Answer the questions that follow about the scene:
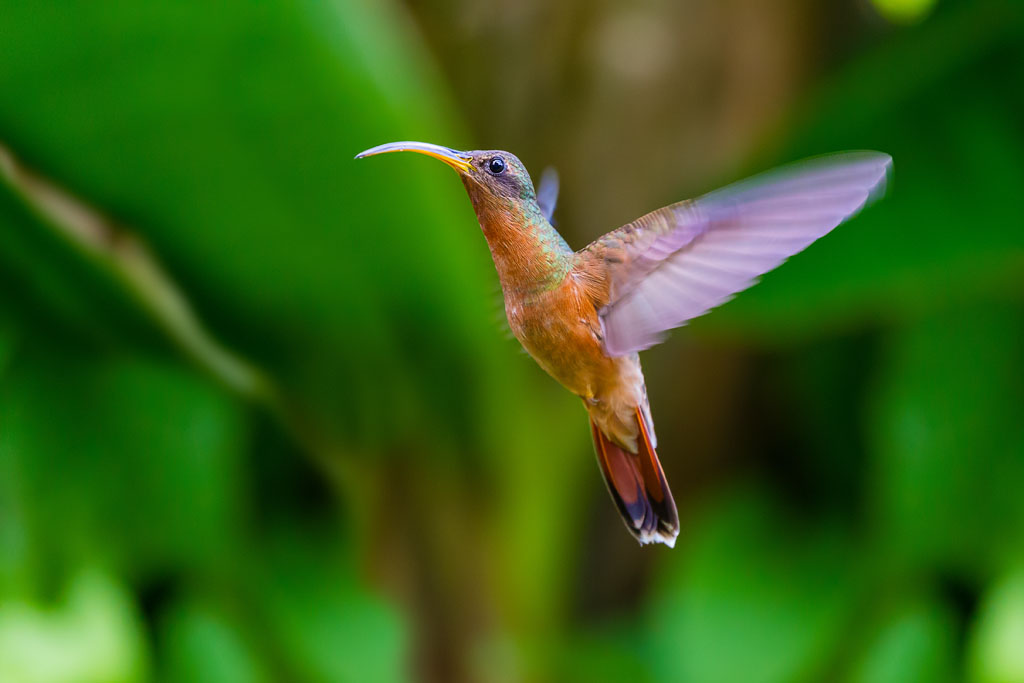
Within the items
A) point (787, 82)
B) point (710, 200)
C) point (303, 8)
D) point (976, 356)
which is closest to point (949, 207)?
point (976, 356)

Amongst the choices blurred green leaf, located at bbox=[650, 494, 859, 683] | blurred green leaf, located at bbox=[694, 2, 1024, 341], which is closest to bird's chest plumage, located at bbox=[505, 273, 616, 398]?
blurred green leaf, located at bbox=[694, 2, 1024, 341]

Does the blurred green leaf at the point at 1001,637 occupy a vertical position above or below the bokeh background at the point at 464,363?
below

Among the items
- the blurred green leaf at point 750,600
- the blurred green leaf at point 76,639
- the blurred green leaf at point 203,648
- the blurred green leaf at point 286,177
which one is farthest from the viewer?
the blurred green leaf at point 750,600

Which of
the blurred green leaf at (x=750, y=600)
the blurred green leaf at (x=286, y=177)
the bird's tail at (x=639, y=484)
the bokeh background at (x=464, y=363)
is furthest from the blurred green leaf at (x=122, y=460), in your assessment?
the bird's tail at (x=639, y=484)

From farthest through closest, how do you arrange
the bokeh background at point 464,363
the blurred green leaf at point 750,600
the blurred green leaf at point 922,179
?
1. the blurred green leaf at point 750,600
2. the blurred green leaf at point 922,179
3. the bokeh background at point 464,363

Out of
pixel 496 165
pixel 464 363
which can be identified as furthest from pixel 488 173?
pixel 464 363

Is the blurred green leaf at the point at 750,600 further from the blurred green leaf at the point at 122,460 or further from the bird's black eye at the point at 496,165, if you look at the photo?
the bird's black eye at the point at 496,165

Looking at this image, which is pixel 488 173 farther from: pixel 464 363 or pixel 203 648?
pixel 203 648

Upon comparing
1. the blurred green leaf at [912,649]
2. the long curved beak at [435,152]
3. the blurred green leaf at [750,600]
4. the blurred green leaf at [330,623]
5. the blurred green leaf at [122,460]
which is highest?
the long curved beak at [435,152]
